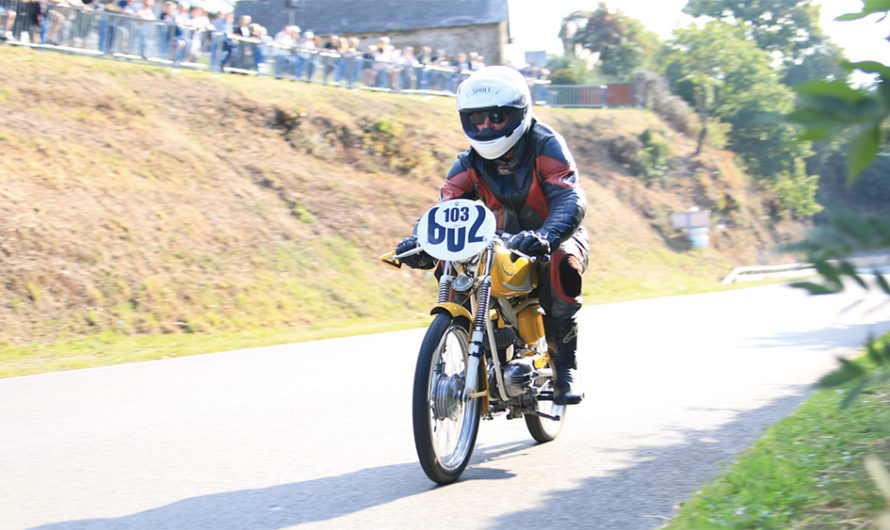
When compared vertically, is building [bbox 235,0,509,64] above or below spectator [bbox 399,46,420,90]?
above

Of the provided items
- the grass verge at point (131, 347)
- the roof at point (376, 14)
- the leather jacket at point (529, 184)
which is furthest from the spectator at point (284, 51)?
the roof at point (376, 14)

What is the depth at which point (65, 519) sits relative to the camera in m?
4.37

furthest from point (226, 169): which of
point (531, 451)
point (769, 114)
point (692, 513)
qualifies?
point (769, 114)

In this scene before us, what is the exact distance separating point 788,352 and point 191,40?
17649mm

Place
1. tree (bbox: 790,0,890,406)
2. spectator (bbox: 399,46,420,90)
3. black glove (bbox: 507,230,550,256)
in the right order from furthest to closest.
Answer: spectator (bbox: 399,46,420,90)
black glove (bbox: 507,230,550,256)
tree (bbox: 790,0,890,406)

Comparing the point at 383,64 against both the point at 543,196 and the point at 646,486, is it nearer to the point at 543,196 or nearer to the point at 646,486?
the point at 543,196

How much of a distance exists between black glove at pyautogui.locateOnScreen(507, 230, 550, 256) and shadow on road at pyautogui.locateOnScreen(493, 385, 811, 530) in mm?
1215

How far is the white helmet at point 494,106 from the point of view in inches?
209

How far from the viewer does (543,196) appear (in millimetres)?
5629

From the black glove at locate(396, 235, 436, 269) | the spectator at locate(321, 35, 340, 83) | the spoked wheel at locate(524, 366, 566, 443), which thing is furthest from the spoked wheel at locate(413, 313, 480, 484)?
the spectator at locate(321, 35, 340, 83)

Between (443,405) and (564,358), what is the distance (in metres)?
1.02

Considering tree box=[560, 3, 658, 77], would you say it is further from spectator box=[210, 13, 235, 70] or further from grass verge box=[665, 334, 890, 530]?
grass verge box=[665, 334, 890, 530]

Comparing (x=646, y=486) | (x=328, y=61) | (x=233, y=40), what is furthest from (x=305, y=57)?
(x=646, y=486)

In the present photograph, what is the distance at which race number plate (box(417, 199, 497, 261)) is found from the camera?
4.86 metres
